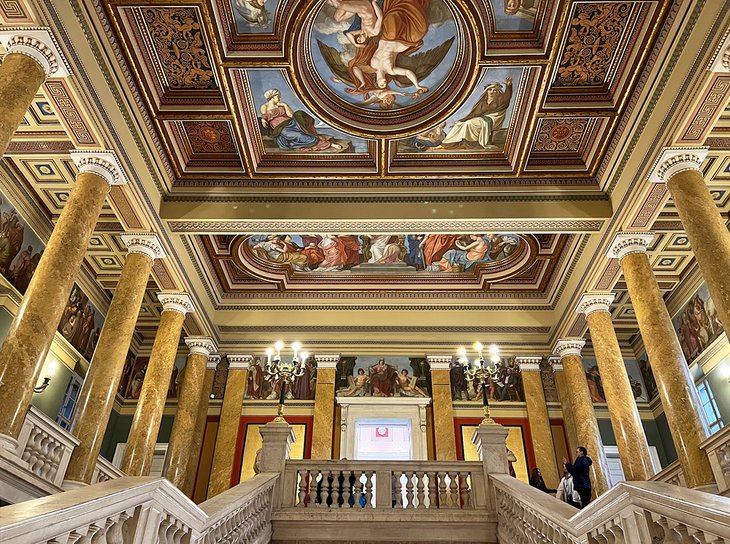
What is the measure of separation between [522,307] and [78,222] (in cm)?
1113

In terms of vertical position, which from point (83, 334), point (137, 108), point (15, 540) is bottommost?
point (15, 540)

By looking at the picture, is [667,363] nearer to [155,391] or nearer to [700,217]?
[700,217]

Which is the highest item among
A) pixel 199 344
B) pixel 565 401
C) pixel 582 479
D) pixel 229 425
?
pixel 199 344

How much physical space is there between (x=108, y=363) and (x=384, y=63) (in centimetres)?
690

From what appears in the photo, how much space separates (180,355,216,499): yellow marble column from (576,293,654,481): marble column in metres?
9.22

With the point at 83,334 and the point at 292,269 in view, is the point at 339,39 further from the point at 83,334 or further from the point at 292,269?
the point at 83,334

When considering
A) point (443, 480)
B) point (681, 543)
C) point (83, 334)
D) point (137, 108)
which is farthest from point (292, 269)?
point (681, 543)

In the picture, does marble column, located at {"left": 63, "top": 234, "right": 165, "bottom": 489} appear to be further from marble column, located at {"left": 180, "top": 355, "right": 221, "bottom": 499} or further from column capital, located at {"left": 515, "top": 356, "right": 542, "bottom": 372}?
column capital, located at {"left": 515, "top": 356, "right": 542, "bottom": 372}

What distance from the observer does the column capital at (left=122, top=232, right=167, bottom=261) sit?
10.9 m

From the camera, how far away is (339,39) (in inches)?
374

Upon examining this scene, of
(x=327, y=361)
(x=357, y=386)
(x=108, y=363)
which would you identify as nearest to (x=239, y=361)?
(x=327, y=361)

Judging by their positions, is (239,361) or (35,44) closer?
(35,44)

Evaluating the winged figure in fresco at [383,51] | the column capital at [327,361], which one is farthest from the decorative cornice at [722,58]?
the column capital at [327,361]

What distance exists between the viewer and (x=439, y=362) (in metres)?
15.2
